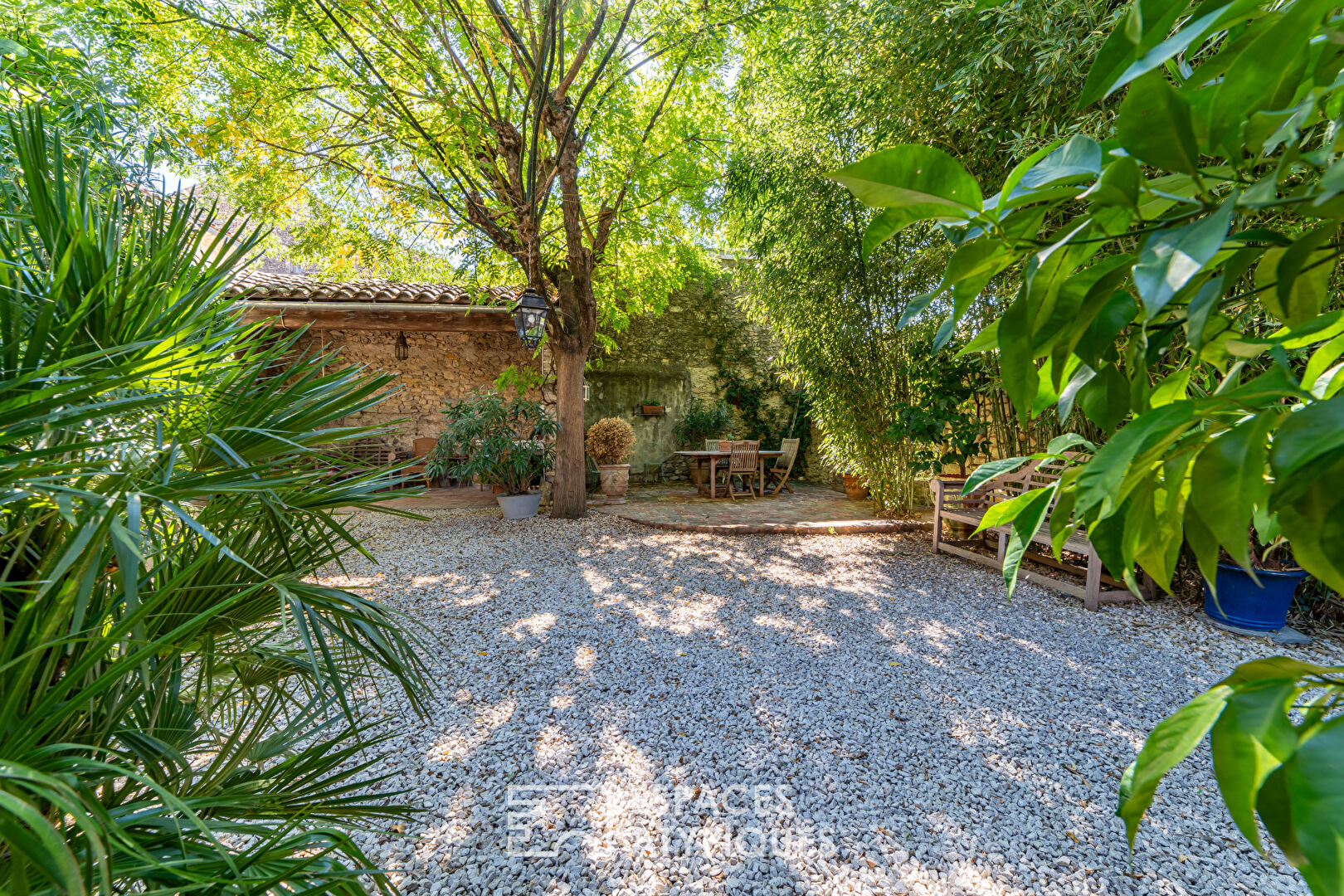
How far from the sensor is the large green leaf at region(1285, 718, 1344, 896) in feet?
0.65

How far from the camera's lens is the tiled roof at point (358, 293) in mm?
6496

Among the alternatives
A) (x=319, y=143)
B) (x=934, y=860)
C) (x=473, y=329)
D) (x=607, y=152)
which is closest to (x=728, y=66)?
(x=607, y=152)

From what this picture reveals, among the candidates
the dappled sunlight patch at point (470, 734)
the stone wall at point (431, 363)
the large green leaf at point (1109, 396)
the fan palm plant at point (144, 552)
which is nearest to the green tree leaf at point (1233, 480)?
the large green leaf at point (1109, 396)

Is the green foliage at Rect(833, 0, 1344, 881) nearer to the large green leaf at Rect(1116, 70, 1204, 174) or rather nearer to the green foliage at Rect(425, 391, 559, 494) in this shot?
the large green leaf at Rect(1116, 70, 1204, 174)

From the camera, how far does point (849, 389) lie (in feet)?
18.0

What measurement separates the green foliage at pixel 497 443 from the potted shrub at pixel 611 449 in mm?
1077

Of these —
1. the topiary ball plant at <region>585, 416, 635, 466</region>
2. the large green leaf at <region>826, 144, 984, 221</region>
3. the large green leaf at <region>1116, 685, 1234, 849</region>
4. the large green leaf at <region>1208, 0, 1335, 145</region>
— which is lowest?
the topiary ball plant at <region>585, 416, 635, 466</region>

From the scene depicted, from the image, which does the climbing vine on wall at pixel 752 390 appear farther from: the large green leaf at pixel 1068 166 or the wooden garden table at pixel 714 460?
the large green leaf at pixel 1068 166

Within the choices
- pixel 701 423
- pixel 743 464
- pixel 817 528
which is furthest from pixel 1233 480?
pixel 701 423

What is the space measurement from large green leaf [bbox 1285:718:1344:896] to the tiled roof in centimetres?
638

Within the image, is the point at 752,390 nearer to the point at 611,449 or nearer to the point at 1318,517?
the point at 611,449

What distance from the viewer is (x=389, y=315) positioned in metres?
7.06

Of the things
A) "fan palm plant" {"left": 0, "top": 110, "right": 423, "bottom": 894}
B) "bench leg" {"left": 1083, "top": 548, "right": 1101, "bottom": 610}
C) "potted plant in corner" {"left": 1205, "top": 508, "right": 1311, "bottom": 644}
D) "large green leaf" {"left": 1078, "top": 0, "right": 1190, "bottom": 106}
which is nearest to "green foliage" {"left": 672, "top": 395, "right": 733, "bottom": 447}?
"bench leg" {"left": 1083, "top": 548, "right": 1101, "bottom": 610}

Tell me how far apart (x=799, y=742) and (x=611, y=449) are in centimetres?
553
